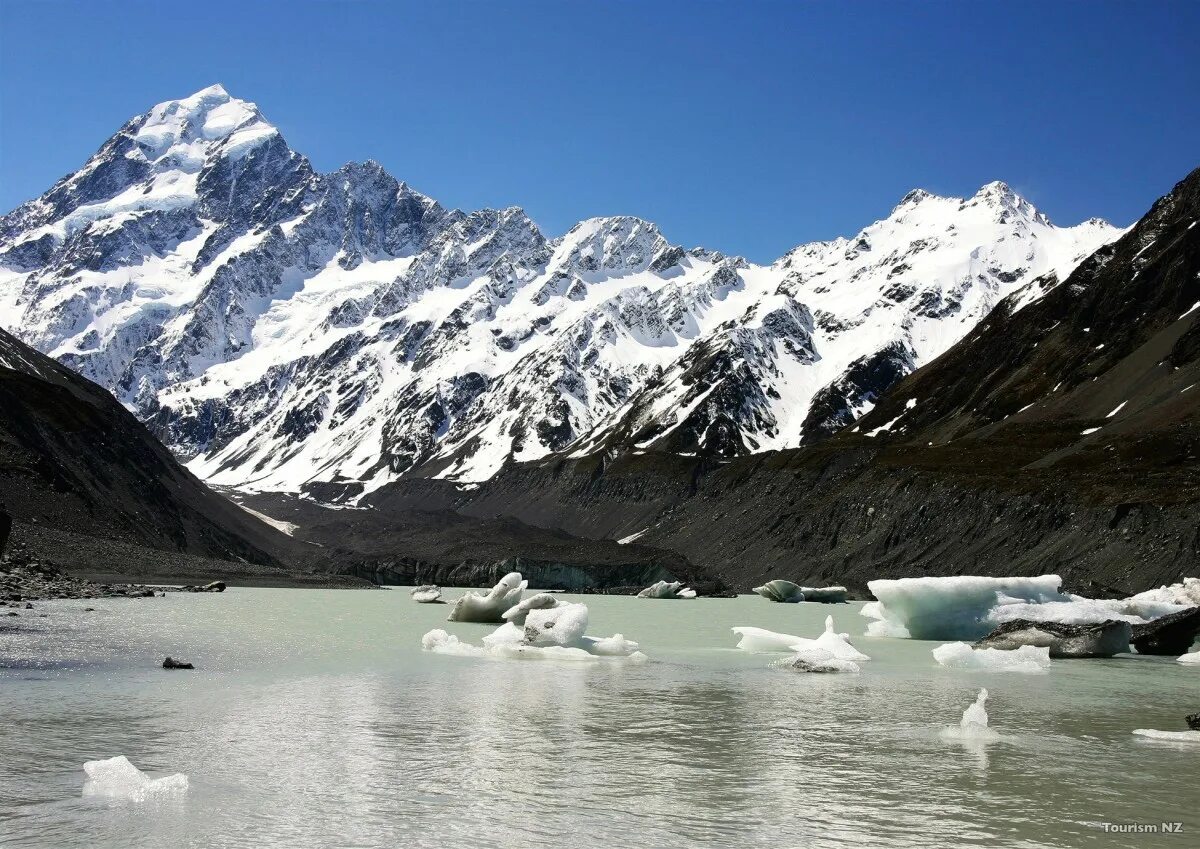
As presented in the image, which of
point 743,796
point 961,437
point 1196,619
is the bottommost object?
point 743,796

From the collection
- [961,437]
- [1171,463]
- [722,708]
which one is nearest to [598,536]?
[961,437]

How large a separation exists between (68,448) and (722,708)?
93.5 metres

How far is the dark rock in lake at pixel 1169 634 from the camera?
4428 centimetres

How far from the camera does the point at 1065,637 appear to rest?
140ft

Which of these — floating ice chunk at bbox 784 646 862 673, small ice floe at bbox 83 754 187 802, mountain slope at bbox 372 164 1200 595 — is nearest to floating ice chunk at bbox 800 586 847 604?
mountain slope at bbox 372 164 1200 595

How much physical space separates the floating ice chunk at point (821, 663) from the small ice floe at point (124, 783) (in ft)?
71.9

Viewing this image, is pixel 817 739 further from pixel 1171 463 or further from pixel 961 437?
pixel 961 437

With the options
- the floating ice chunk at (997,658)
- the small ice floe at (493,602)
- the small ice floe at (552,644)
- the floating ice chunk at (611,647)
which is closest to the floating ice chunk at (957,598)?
the floating ice chunk at (997,658)

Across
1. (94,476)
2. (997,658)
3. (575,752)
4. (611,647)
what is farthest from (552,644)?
(94,476)

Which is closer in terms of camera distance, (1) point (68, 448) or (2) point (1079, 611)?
(2) point (1079, 611)

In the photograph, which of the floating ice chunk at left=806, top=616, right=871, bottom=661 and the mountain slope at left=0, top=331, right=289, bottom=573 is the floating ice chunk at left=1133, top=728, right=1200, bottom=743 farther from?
the mountain slope at left=0, top=331, right=289, bottom=573

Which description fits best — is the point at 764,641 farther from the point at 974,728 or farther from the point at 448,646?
the point at 974,728

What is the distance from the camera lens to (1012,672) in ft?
125

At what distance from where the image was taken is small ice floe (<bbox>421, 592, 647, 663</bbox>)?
40.2 meters
